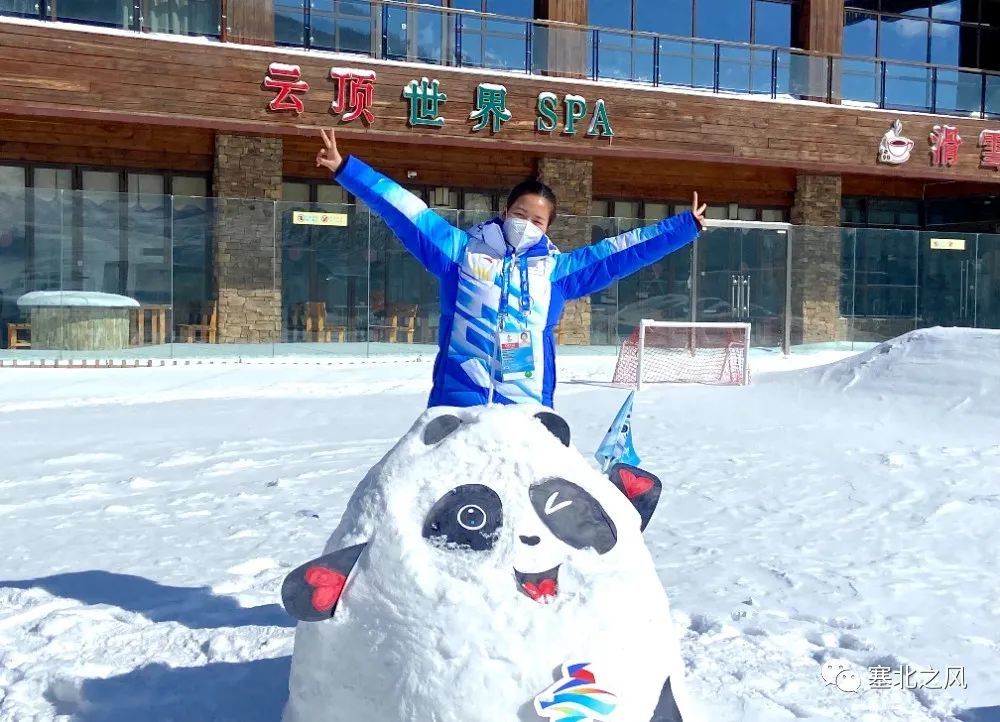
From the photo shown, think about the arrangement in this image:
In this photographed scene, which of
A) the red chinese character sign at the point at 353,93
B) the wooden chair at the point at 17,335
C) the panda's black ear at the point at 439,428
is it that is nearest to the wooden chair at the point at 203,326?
the wooden chair at the point at 17,335

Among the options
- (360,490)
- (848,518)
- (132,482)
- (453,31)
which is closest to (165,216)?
(453,31)

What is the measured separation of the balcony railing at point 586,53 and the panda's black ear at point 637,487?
15.0m

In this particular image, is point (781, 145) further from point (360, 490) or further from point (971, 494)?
point (360, 490)

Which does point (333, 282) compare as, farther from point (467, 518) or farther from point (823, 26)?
point (467, 518)

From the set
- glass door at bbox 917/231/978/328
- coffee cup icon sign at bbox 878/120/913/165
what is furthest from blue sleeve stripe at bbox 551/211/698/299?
glass door at bbox 917/231/978/328

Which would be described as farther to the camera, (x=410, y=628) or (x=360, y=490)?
(x=360, y=490)

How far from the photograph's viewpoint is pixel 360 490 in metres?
2.52

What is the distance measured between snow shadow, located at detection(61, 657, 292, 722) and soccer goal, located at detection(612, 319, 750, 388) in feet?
34.7

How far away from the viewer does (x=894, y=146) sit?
20.2 meters

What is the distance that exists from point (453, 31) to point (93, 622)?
1515 centimetres

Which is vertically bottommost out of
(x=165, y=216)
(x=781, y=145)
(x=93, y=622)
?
(x=93, y=622)

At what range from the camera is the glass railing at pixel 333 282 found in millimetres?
15266

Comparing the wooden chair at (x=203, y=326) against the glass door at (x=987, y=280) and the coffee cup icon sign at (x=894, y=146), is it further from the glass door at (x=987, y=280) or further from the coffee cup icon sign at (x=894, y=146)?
the glass door at (x=987, y=280)

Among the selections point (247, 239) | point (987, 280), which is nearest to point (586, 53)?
point (247, 239)
